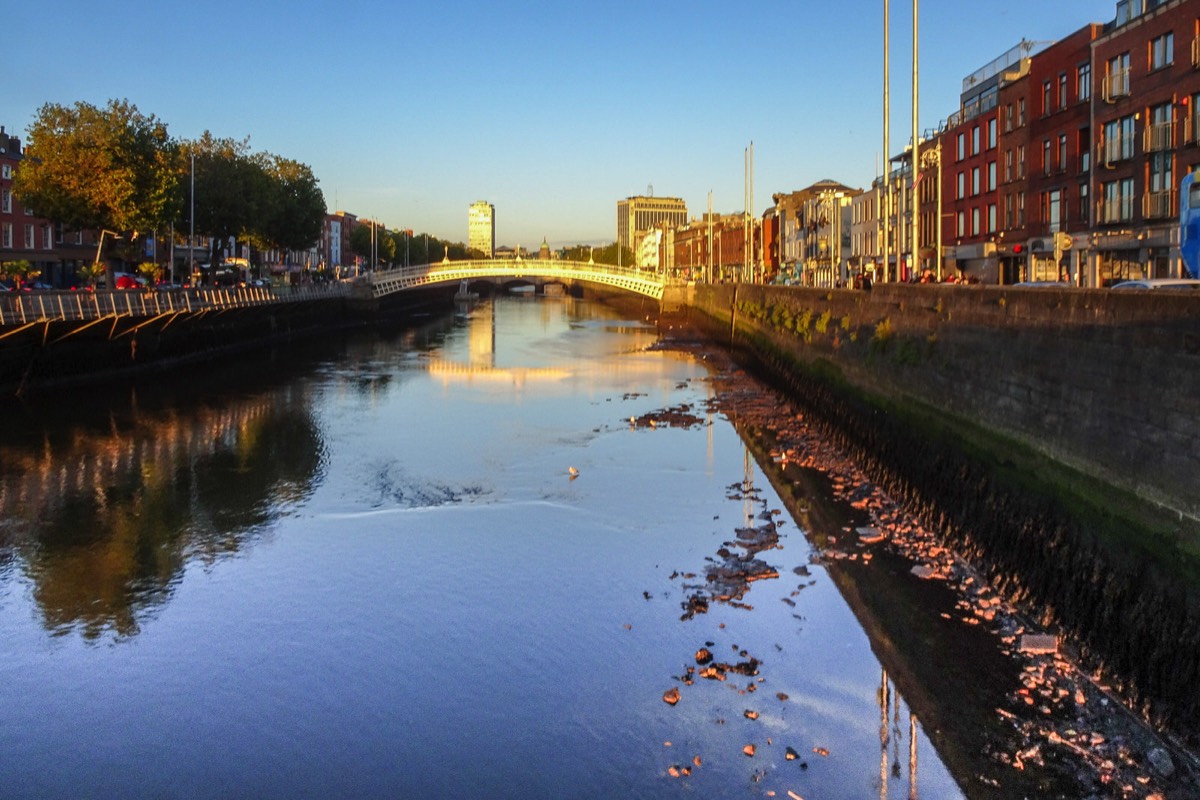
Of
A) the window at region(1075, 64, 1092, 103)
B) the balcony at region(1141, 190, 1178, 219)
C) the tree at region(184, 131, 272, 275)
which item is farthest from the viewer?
the tree at region(184, 131, 272, 275)

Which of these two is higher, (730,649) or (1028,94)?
(1028,94)

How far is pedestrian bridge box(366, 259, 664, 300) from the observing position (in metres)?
92.4

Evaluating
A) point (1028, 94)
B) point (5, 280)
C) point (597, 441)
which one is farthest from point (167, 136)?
point (1028, 94)

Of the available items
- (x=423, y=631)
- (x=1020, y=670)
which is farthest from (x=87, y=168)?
(x=1020, y=670)

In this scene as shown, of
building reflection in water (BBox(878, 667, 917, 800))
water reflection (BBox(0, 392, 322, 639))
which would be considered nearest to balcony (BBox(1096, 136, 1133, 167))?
water reflection (BBox(0, 392, 322, 639))

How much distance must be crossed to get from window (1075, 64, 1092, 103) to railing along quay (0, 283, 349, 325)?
111ft

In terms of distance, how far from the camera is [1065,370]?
56.0 ft

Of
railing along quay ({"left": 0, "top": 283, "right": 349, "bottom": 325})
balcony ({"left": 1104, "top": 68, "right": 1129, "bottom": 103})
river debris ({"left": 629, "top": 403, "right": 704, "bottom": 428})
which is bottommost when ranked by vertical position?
river debris ({"left": 629, "top": 403, "right": 704, "bottom": 428})

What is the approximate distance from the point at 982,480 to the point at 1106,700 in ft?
25.0

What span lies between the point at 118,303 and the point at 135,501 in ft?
70.4

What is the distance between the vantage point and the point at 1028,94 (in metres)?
45.1

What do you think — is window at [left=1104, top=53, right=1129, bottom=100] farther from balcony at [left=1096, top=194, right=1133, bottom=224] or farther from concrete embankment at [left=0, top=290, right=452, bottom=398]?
concrete embankment at [left=0, top=290, right=452, bottom=398]

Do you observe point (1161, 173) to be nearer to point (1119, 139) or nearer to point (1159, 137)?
point (1159, 137)

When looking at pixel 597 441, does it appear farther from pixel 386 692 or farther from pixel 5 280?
pixel 5 280
